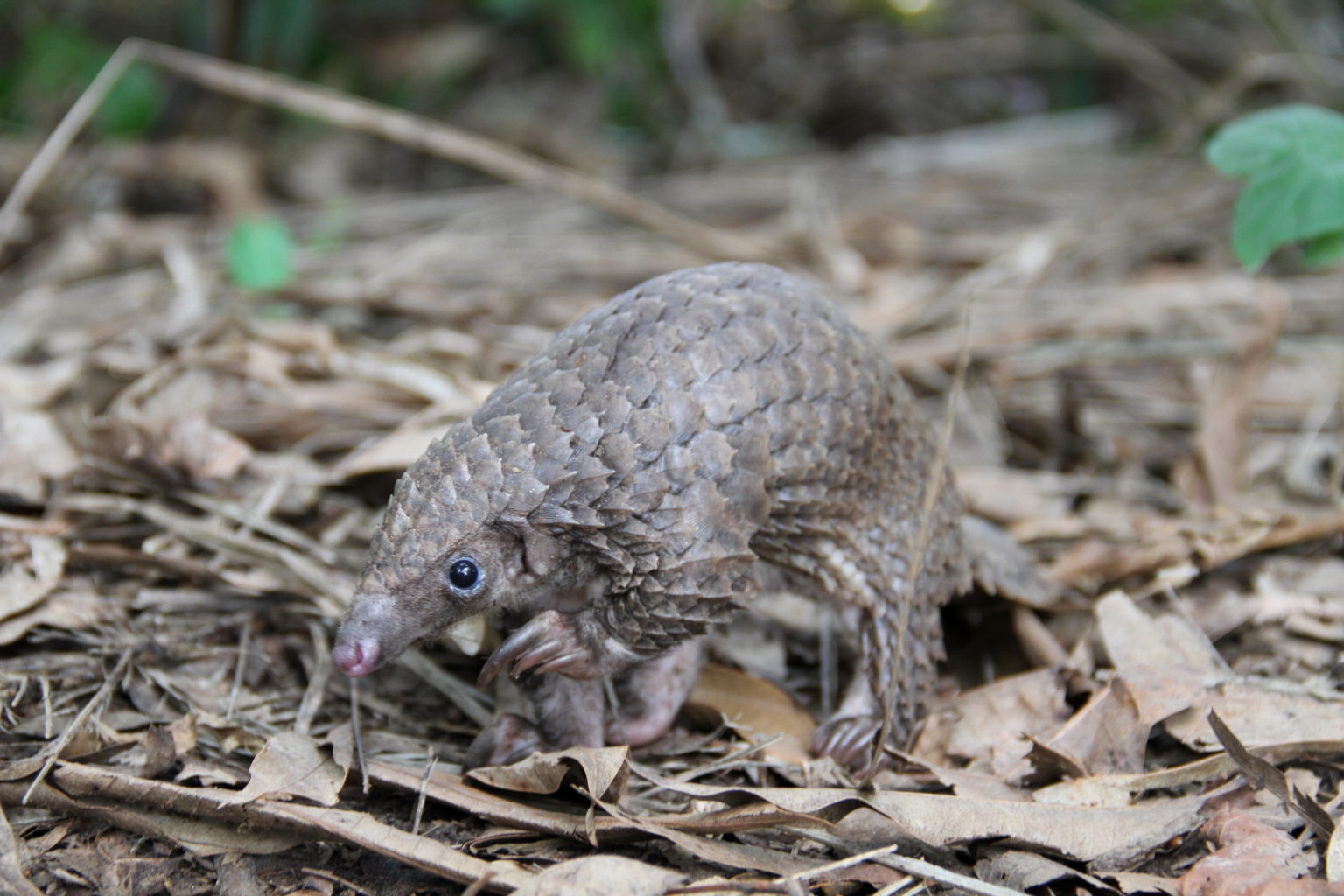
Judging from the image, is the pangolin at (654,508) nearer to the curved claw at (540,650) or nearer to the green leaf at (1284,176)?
the curved claw at (540,650)

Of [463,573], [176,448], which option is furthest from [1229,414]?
[176,448]

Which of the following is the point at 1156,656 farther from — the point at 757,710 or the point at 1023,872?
the point at 757,710

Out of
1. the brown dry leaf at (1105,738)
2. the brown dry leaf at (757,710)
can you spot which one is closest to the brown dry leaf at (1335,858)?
the brown dry leaf at (1105,738)

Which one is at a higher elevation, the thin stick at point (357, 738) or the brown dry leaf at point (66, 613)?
the brown dry leaf at point (66, 613)

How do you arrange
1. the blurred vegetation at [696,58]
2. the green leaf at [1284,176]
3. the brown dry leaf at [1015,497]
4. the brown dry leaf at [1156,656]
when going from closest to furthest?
the brown dry leaf at [1156,656]
the green leaf at [1284,176]
the brown dry leaf at [1015,497]
the blurred vegetation at [696,58]

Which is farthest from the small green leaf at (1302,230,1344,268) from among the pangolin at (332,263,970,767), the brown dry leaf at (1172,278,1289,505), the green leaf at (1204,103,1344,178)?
the pangolin at (332,263,970,767)

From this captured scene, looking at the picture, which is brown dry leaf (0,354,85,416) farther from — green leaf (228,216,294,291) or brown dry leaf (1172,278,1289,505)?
brown dry leaf (1172,278,1289,505)
